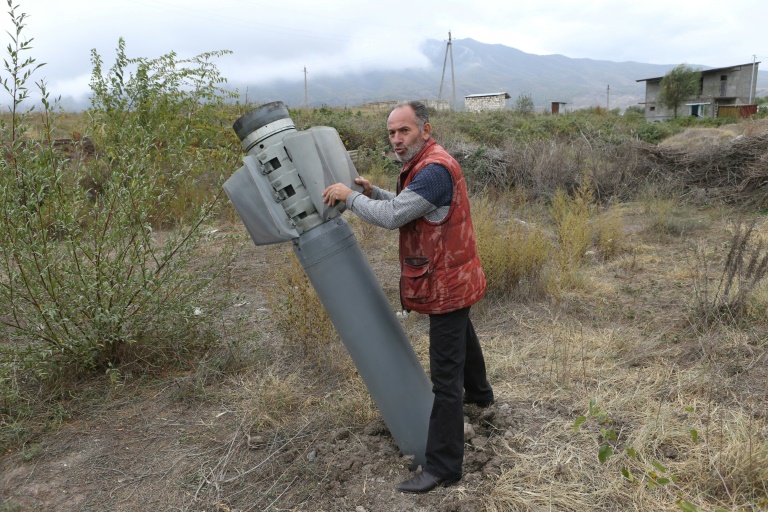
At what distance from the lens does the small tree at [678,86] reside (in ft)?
140

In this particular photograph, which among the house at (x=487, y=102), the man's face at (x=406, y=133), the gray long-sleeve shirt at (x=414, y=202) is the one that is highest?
the house at (x=487, y=102)

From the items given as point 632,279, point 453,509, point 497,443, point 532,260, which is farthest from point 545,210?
point 453,509

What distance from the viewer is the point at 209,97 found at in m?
5.68

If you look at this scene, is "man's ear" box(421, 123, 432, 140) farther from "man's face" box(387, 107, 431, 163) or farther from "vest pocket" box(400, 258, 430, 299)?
"vest pocket" box(400, 258, 430, 299)

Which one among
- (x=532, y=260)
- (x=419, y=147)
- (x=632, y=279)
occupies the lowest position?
(x=632, y=279)

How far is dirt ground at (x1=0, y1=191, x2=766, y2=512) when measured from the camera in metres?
2.63

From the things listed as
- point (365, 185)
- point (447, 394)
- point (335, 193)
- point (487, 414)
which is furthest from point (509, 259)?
point (335, 193)

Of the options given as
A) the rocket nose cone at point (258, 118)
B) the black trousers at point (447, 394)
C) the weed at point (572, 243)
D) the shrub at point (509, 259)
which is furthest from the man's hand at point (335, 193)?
the weed at point (572, 243)

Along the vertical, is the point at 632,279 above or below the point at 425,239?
below

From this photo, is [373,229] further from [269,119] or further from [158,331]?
[269,119]

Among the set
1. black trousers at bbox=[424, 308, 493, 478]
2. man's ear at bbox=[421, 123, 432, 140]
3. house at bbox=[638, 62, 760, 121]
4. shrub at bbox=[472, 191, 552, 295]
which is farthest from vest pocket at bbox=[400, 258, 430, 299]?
house at bbox=[638, 62, 760, 121]

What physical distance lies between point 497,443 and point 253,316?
2.83 meters

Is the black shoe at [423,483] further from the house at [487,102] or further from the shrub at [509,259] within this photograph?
the house at [487,102]

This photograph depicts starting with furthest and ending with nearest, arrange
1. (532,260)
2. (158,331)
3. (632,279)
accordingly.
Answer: (632,279)
(532,260)
(158,331)
